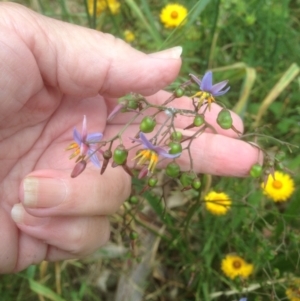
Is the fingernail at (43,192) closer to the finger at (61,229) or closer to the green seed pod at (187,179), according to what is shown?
the finger at (61,229)

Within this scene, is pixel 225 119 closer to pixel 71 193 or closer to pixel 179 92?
pixel 179 92

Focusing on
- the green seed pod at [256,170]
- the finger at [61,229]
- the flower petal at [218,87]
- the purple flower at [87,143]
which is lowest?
the finger at [61,229]

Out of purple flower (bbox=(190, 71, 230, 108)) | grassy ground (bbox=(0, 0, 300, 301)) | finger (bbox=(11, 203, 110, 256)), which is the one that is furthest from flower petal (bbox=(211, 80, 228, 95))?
finger (bbox=(11, 203, 110, 256))

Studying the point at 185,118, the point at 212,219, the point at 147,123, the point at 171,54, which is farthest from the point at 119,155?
the point at 212,219

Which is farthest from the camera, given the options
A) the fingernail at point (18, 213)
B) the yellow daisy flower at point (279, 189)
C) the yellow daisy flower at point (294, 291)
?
the yellow daisy flower at point (279, 189)

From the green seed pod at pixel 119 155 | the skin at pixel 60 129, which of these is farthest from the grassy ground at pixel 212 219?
the green seed pod at pixel 119 155

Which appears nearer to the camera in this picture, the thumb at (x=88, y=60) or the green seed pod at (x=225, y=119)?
the green seed pod at (x=225, y=119)

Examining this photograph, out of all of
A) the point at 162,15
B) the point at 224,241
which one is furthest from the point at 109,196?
the point at 162,15

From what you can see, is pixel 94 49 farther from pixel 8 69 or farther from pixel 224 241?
pixel 224 241
